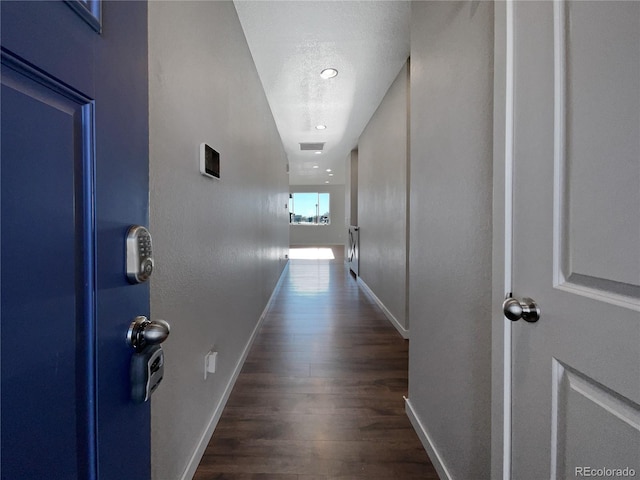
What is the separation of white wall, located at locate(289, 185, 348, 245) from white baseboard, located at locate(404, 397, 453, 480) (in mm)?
10922

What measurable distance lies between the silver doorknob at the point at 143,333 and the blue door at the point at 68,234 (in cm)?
1

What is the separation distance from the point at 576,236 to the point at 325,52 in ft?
8.34

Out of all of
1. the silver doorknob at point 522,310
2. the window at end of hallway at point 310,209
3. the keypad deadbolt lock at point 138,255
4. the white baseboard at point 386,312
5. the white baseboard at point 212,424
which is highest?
the window at end of hallway at point 310,209

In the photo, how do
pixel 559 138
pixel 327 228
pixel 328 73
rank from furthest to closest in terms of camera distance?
pixel 327 228 → pixel 328 73 → pixel 559 138

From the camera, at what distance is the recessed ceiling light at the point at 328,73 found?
9.12ft

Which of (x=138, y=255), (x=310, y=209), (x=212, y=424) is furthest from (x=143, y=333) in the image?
(x=310, y=209)

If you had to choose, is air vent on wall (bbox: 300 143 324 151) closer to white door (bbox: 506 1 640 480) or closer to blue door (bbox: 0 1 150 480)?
white door (bbox: 506 1 640 480)

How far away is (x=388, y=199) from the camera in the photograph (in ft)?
10.9

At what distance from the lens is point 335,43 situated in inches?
92.4

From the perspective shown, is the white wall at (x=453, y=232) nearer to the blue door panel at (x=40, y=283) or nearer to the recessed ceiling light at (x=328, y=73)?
the blue door panel at (x=40, y=283)

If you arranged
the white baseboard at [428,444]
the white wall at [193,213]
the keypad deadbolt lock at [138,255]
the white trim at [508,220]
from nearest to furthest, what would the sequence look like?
1. the keypad deadbolt lock at [138,255]
2. the white trim at [508,220]
3. the white wall at [193,213]
4. the white baseboard at [428,444]

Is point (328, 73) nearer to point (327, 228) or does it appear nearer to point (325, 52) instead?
point (325, 52)

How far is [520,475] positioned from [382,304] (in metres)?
2.83

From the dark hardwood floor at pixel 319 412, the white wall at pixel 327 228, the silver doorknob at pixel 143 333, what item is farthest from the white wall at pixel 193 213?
the white wall at pixel 327 228
